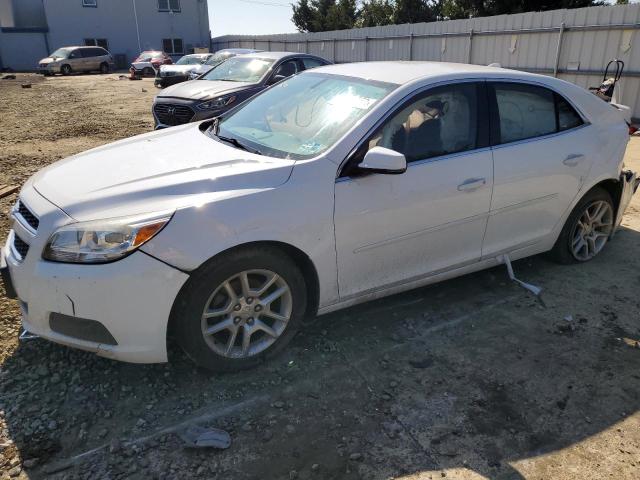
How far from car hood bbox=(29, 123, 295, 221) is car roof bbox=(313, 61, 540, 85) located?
104 cm

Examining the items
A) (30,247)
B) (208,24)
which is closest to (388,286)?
(30,247)

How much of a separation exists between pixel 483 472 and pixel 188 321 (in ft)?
5.24

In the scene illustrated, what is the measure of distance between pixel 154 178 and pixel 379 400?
5.68 ft

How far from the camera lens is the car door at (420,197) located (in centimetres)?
306

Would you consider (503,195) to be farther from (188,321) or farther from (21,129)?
(21,129)

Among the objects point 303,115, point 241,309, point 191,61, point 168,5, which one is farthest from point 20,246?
point 168,5

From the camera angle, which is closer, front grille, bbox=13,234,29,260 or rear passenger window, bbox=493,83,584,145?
front grille, bbox=13,234,29,260

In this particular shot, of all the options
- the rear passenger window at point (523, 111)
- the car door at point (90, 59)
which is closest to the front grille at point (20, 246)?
the rear passenger window at point (523, 111)

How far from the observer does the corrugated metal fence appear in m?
11.0

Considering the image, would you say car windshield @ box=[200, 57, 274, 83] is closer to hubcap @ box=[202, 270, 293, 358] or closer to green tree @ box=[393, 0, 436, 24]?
hubcap @ box=[202, 270, 293, 358]

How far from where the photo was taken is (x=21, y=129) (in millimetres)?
11352

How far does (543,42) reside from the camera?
1270cm

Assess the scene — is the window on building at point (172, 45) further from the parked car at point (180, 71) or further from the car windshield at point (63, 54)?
the parked car at point (180, 71)

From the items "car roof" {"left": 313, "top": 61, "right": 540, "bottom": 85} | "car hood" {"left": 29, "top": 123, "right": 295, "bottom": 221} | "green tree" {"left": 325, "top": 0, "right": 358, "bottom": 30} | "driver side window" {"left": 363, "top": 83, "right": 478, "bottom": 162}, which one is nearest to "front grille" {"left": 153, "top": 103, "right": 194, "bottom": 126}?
"car roof" {"left": 313, "top": 61, "right": 540, "bottom": 85}
